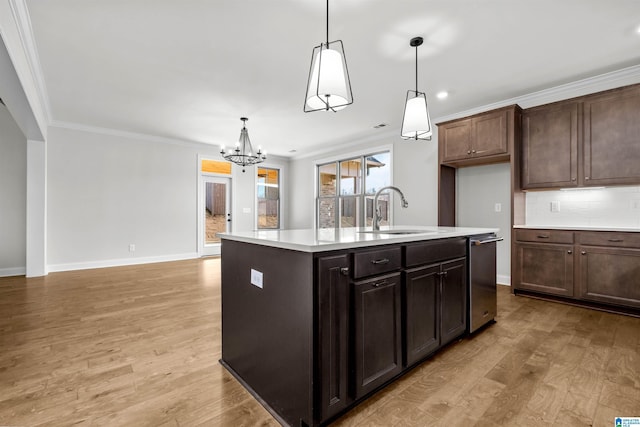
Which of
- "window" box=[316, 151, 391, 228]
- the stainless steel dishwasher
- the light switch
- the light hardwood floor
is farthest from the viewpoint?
"window" box=[316, 151, 391, 228]

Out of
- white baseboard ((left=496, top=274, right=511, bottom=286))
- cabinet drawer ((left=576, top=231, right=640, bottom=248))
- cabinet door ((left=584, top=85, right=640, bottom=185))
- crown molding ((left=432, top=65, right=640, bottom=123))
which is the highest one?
crown molding ((left=432, top=65, right=640, bottom=123))

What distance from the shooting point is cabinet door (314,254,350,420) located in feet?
4.44

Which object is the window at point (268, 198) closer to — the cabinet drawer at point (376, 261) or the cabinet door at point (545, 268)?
the cabinet door at point (545, 268)

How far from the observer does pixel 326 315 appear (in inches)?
54.0

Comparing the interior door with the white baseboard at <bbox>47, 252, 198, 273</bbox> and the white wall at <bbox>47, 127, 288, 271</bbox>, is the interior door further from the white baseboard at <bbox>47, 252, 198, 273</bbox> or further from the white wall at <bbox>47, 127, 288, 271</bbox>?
the white baseboard at <bbox>47, 252, 198, 273</bbox>

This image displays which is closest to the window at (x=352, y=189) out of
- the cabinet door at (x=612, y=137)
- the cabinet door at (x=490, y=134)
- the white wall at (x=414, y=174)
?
the white wall at (x=414, y=174)

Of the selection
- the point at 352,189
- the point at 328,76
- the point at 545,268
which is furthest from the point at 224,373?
the point at 352,189

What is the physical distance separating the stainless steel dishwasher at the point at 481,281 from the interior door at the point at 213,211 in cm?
571

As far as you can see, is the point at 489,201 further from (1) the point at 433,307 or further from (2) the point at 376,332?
(2) the point at 376,332

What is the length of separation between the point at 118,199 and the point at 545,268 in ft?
22.4

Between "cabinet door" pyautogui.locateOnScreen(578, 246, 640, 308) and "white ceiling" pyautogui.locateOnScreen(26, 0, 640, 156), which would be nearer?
"white ceiling" pyautogui.locateOnScreen(26, 0, 640, 156)

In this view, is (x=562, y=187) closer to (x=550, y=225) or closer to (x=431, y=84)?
(x=550, y=225)

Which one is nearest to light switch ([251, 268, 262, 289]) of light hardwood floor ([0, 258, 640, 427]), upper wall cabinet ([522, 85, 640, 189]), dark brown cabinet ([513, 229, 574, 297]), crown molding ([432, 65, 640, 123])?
light hardwood floor ([0, 258, 640, 427])

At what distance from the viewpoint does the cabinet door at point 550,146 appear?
338cm
